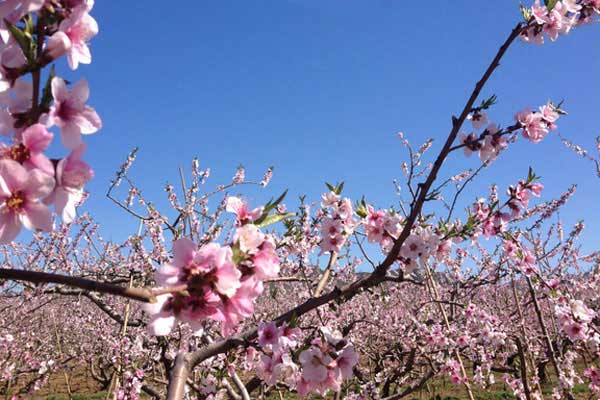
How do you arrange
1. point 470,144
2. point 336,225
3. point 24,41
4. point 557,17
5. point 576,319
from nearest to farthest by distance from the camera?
1. point 24,41
2. point 557,17
3. point 470,144
4. point 336,225
5. point 576,319

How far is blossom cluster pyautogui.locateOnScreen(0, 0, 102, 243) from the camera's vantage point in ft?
2.77

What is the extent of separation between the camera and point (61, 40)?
881 mm

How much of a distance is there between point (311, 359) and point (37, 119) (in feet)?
4.28

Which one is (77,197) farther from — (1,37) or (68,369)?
(68,369)

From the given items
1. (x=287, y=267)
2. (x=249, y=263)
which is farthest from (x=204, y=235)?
(x=249, y=263)

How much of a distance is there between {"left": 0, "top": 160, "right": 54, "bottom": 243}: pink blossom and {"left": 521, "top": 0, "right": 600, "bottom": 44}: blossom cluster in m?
2.28

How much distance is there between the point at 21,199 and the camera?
0.86 m

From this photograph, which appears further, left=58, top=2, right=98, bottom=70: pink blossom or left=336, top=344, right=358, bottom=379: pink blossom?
left=336, top=344, right=358, bottom=379: pink blossom

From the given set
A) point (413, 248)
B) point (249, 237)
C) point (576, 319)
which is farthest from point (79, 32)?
point (576, 319)

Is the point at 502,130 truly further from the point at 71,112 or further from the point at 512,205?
the point at 71,112

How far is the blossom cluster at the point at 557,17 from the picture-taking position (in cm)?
214

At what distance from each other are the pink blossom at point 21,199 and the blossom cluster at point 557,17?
7.49 ft

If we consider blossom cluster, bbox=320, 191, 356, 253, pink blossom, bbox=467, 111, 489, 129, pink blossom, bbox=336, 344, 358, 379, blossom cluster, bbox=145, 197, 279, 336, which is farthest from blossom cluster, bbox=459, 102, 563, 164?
blossom cluster, bbox=145, 197, 279, 336

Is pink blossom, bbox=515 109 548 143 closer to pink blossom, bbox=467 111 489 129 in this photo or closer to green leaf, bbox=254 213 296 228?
pink blossom, bbox=467 111 489 129
